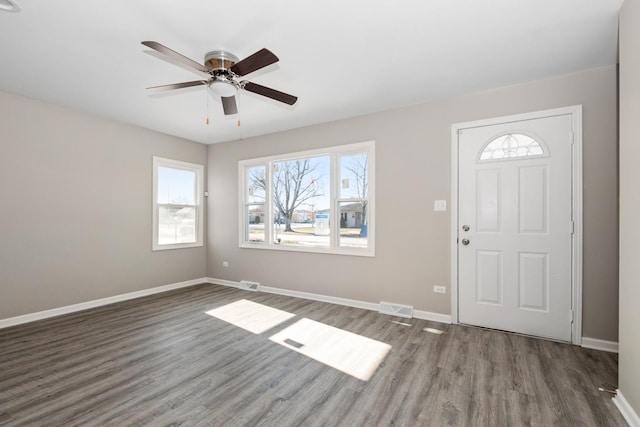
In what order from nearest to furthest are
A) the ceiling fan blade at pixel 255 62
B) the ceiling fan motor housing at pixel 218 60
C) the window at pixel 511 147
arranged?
the ceiling fan blade at pixel 255 62
the ceiling fan motor housing at pixel 218 60
the window at pixel 511 147

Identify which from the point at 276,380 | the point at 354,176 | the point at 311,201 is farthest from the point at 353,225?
the point at 276,380

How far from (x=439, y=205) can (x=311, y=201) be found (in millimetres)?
1933

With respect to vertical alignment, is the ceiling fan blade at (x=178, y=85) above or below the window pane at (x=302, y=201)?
above

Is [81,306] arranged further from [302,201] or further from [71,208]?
[302,201]

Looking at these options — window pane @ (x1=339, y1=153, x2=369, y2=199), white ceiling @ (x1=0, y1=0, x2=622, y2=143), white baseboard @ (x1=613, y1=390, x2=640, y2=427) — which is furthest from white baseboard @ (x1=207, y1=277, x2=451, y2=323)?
white ceiling @ (x1=0, y1=0, x2=622, y2=143)

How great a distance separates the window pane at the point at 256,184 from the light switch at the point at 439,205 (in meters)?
2.84

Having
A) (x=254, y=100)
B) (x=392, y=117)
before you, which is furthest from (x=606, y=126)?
(x=254, y=100)

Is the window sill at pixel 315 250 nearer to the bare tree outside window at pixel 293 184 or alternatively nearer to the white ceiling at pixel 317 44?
the bare tree outside window at pixel 293 184

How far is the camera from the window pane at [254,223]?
5279 mm

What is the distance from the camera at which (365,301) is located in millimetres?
4109

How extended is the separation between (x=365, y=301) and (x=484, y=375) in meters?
1.85

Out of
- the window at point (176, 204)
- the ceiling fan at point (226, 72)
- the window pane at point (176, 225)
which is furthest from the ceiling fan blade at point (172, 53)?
the window pane at point (176, 225)

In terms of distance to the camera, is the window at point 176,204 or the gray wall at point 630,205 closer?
the gray wall at point 630,205

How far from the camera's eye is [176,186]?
530 centimetres
